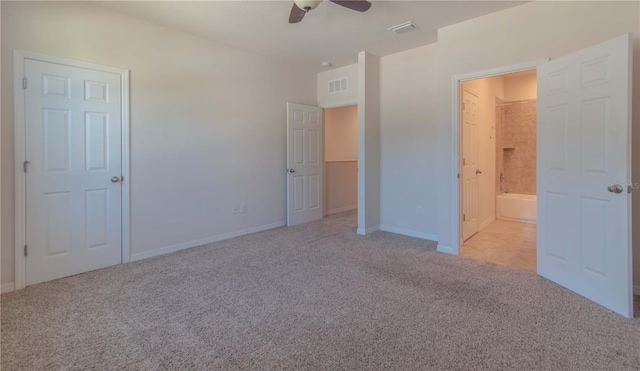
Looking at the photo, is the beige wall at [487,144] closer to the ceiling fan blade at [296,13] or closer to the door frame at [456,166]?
the door frame at [456,166]

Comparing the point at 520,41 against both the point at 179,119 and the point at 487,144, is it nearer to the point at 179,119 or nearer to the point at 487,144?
the point at 487,144

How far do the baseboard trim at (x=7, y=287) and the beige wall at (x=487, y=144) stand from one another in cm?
542

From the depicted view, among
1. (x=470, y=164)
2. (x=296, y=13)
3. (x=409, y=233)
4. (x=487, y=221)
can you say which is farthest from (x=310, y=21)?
(x=487, y=221)

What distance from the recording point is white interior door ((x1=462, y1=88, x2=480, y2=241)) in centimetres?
398

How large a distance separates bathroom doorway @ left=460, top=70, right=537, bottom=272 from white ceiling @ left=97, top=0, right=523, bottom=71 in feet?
2.75

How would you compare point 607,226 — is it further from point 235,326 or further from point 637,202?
point 235,326

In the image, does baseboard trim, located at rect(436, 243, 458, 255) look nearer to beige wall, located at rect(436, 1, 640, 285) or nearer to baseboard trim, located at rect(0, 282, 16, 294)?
beige wall, located at rect(436, 1, 640, 285)

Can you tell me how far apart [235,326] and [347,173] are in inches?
193

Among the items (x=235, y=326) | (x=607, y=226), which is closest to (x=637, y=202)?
(x=607, y=226)

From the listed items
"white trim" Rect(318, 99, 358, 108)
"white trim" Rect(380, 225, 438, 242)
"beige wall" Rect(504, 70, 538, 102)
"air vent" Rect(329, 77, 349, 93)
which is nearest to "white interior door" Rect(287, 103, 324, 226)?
"white trim" Rect(318, 99, 358, 108)

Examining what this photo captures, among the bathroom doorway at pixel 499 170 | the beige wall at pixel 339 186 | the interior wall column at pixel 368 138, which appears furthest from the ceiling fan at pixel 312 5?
the beige wall at pixel 339 186

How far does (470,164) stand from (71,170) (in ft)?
15.2

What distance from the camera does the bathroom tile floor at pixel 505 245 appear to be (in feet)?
11.0

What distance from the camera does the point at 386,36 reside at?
3797 millimetres
